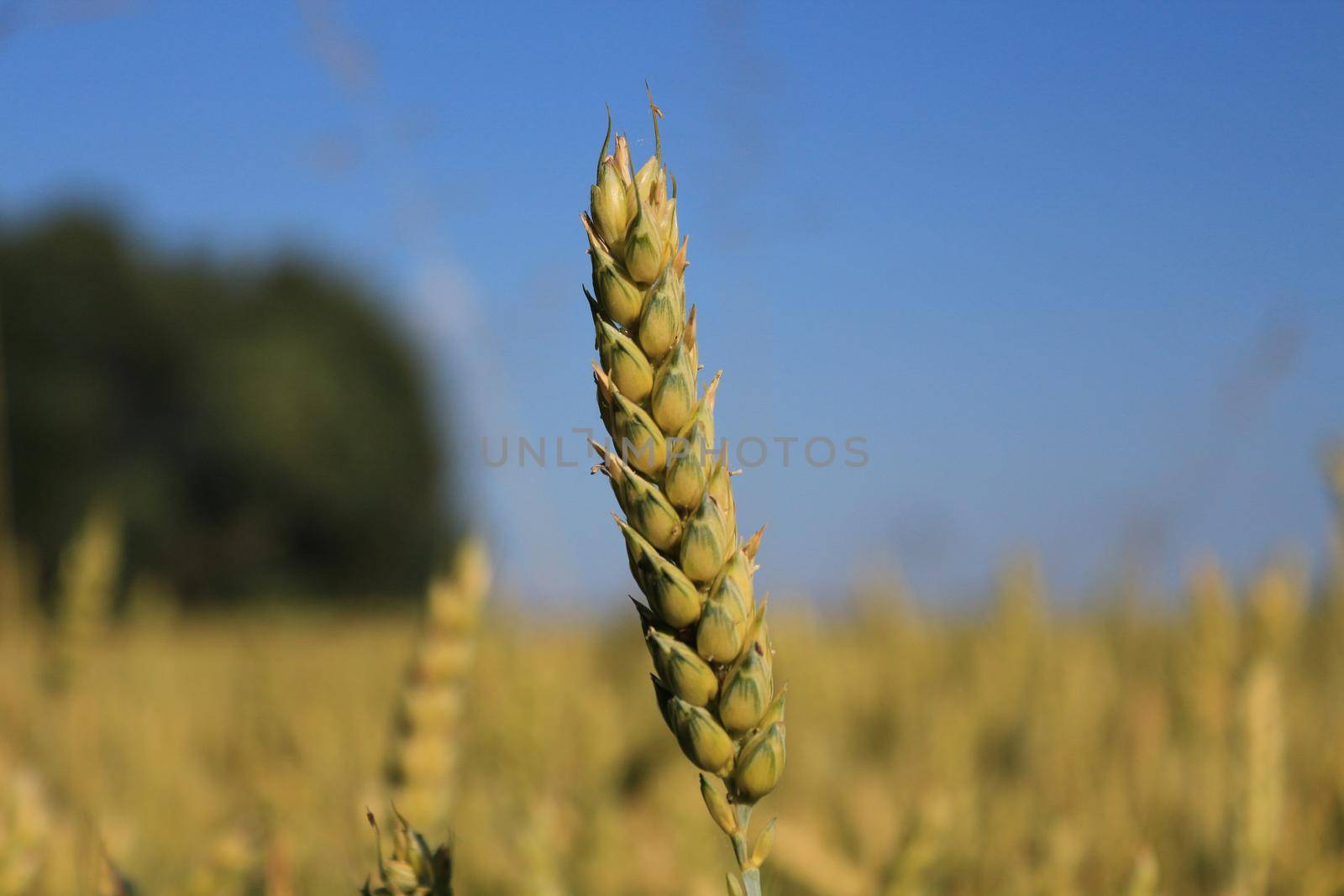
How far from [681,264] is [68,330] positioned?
1993cm

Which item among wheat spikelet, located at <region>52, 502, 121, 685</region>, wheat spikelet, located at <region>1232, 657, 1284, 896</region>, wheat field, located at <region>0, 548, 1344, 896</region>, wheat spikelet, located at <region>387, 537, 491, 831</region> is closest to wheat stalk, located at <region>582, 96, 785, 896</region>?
wheat field, located at <region>0, 548, 1344, 896</region>

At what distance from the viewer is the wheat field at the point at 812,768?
1184mm

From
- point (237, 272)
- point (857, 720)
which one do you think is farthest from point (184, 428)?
point (857, 720)

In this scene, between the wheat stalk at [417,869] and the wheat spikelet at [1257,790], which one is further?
the wheat spikelet at [1257,790]

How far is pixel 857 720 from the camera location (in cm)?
280

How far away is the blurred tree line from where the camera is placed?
16.2 metres

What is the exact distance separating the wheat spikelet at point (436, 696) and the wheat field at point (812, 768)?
56 millimetres

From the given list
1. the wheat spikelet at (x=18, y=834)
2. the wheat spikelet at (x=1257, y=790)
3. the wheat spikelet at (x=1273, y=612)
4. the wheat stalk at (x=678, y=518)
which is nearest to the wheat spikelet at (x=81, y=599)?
the wheat spikelet at (x=18, y=834)

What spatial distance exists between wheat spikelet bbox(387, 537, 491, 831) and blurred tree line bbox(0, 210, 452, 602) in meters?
15.7

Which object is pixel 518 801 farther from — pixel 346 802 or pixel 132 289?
pixel 132 289

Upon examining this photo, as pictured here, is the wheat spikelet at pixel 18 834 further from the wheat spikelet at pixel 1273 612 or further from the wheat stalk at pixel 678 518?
the wheat spikelet at pixel 1273 612

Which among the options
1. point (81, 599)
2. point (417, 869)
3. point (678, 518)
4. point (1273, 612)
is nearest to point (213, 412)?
point (81, 599)

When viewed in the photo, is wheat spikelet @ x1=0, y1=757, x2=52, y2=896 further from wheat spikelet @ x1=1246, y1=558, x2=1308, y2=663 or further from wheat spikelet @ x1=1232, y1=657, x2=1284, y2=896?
wheat spikelet @ x1=1246, y1=558, x2=1308, y2=663

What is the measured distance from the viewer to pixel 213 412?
59.5 feet
